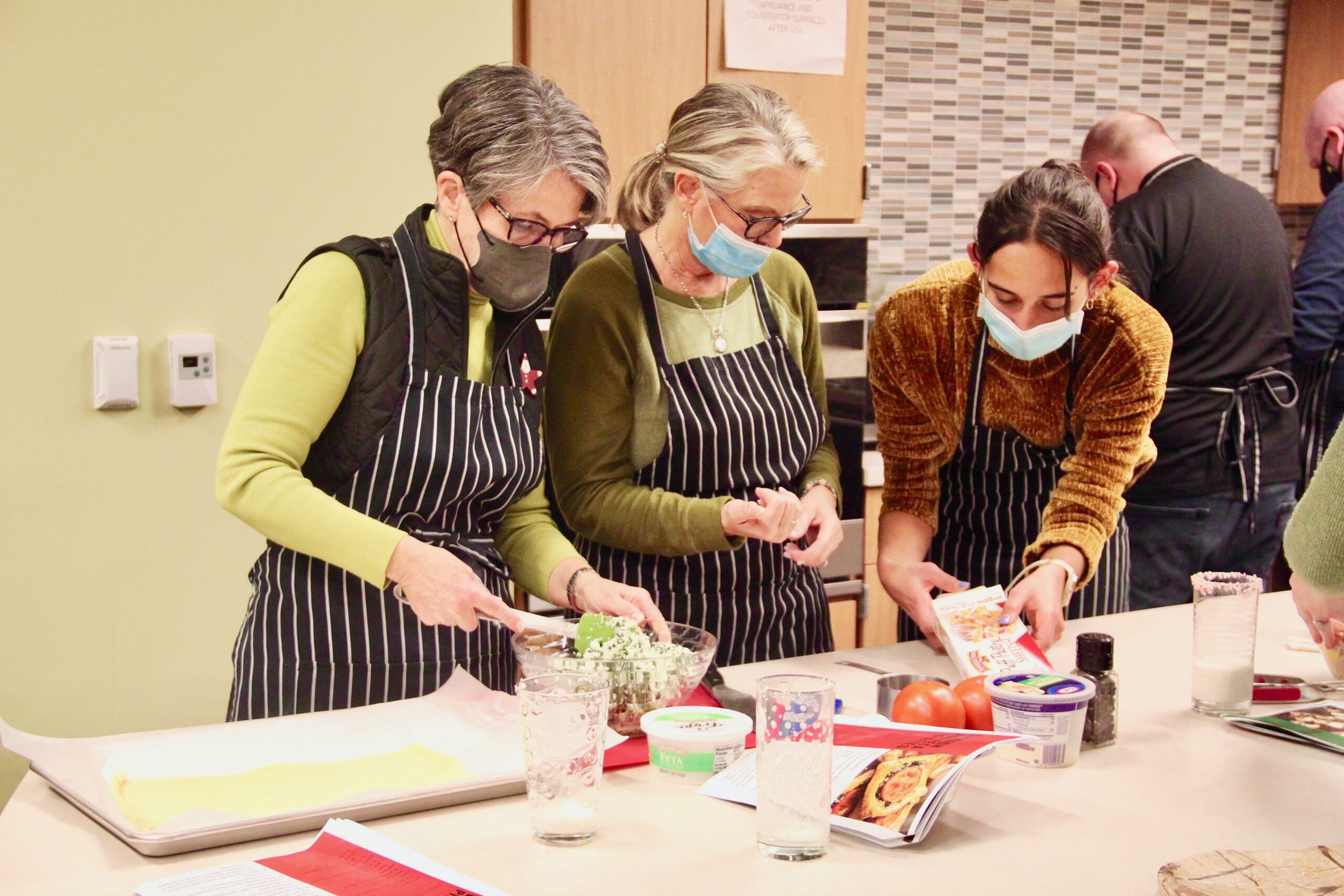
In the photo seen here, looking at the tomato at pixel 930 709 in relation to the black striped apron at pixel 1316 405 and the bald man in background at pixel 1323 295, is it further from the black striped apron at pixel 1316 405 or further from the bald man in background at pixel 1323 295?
the black striped apron at pixel 1316 405

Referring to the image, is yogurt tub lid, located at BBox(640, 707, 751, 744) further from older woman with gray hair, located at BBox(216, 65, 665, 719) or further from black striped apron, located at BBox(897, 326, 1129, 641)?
black striped apron, located at BBox(897, 326, 1129, 641)

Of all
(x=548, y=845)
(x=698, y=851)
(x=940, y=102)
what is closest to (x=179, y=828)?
(x=548, y=845)

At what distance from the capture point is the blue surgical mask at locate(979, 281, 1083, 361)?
187 cm

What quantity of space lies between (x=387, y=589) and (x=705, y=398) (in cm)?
58

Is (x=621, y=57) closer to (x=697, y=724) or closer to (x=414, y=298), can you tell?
(x=414, y=298)

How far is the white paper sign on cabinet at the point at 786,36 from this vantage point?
2947 mm

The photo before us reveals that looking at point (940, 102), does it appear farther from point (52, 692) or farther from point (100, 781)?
point (100, 781)

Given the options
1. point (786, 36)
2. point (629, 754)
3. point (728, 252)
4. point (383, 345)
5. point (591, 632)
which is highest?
point (786, 36)

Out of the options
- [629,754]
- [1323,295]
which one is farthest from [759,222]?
[1323,295]

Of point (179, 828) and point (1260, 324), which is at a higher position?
point (1260, 324)

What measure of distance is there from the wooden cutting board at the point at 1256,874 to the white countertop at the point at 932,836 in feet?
0.11

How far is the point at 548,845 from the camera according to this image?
1135mm

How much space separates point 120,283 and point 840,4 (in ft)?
5.90

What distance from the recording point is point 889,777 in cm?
119
